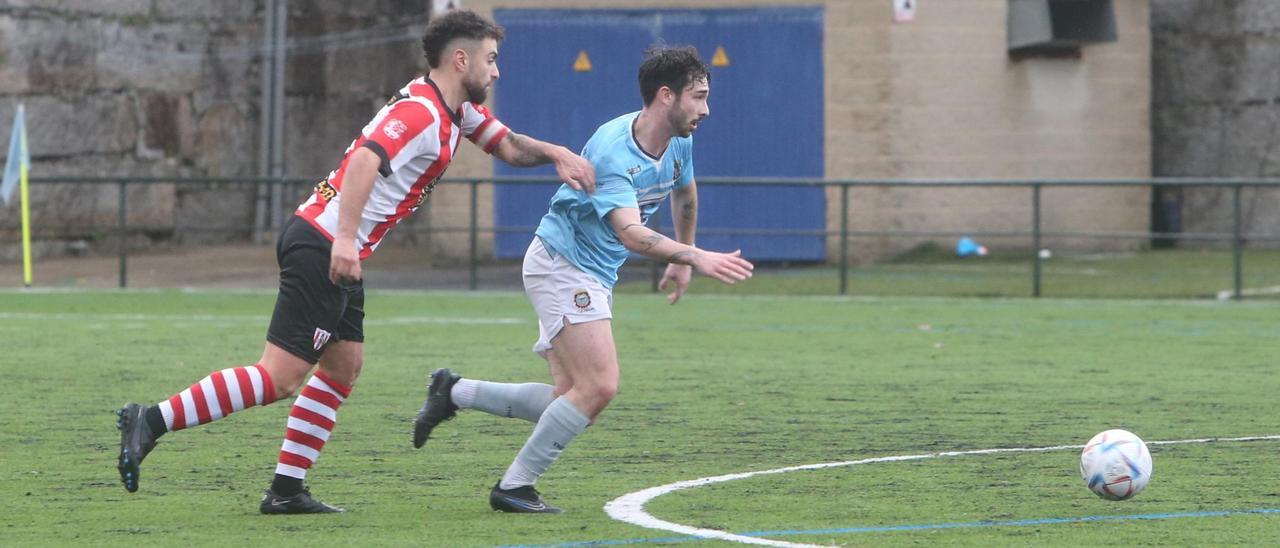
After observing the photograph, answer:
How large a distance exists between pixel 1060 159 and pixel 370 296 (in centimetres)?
932

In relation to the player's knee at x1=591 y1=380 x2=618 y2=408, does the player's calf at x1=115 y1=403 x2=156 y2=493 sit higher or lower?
lower

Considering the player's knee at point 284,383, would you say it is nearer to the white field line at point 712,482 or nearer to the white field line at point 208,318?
the white field line at point 712,482

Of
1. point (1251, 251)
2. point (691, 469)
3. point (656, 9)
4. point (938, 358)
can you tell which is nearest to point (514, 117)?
point (656, 9)

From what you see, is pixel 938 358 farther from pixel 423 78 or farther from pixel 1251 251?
pixel 1251 251

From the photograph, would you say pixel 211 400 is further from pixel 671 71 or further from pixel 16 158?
pixel 16 158

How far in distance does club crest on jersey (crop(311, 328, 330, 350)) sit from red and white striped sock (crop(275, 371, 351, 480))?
0.32 metres

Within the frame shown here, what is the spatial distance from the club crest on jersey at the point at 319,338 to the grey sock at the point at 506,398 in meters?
0.83

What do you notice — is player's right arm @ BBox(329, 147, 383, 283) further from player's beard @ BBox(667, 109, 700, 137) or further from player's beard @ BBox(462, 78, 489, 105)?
player's beard @ BBox(667, 109, 700, 137)

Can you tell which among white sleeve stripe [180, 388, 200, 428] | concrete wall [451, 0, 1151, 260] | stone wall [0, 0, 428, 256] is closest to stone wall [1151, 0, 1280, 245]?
concrete wall [451, 0, 1151, 260]

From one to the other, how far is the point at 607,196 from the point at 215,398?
59.3 inches

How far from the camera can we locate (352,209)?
263 inches

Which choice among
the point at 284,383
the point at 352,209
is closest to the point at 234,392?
the point at 284,383

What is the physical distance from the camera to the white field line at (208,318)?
55.2 feet

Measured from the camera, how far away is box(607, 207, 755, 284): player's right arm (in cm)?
663
